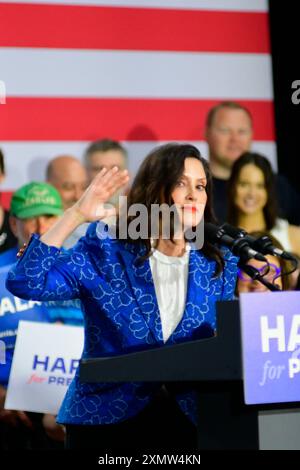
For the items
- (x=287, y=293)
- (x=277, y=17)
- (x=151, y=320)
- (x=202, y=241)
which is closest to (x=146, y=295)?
(x=151, y=320)

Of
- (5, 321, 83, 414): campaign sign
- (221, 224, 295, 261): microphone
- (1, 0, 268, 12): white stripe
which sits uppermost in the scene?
(1, 0, 268, 12): white stripe

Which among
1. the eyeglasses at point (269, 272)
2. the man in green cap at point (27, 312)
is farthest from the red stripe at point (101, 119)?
the eyeglasses at point (269, 272)

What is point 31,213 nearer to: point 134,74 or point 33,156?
point 33,156

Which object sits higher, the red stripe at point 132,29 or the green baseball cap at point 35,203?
the red stripe at point 132,29

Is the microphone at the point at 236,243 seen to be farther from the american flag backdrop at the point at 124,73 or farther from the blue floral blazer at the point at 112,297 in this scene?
the american flag backdrop at the point at 124,73

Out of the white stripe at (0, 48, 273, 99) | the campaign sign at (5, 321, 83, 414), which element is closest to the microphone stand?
the campaign sign at (5, 321, 83, 414)

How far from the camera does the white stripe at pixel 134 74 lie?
519 centimetres

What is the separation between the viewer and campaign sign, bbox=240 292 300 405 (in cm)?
223

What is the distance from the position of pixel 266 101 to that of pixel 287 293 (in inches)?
134

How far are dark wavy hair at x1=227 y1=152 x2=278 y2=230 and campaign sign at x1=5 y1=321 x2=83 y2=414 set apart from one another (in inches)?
55.4

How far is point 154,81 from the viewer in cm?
541

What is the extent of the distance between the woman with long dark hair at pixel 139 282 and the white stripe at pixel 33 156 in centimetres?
223

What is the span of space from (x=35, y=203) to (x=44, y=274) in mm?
1731

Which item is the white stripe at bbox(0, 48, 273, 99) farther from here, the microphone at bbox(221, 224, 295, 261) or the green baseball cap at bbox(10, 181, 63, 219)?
the microphone at bbox(221, 224, 295, 261)
